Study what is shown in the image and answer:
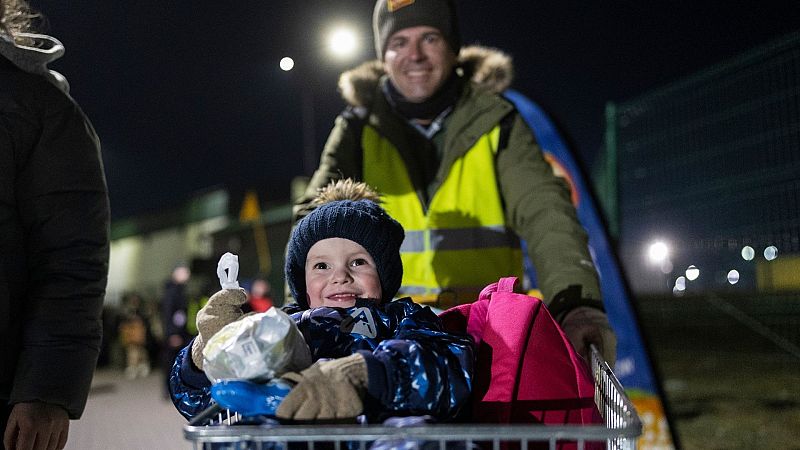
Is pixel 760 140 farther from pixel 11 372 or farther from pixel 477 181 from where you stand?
pixel 11 372

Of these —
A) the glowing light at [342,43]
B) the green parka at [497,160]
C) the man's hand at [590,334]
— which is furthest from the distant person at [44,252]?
the glowing light at [342,43]

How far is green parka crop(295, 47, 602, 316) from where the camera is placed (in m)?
2.85

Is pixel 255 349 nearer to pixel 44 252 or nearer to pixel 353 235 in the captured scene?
pixel 353 235

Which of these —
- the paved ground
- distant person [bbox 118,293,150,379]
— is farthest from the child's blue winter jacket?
distant person [bbox 118,293,150,379]

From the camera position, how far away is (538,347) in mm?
2250

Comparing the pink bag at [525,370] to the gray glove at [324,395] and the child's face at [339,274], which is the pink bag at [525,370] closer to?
the child's face at [339,274]

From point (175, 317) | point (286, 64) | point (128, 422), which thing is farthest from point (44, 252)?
point (175, 317)

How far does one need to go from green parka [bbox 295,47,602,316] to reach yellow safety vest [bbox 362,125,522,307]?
0.04 metres

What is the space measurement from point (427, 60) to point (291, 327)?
1699 millimetres

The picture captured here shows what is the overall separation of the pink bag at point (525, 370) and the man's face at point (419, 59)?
1166 mm

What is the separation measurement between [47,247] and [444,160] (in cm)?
146

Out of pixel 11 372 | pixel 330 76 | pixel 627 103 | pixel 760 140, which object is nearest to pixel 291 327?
pixel 11 372

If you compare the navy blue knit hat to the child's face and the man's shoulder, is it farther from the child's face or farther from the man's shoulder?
the man's shoulder

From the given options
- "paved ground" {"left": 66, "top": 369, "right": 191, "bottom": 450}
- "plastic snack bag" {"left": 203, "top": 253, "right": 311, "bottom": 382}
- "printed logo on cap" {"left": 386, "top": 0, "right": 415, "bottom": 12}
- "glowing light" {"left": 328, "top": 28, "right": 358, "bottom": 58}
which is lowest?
"paved ground" {"left": 66, "top": 369, "right": 191, "bottom": 450}
